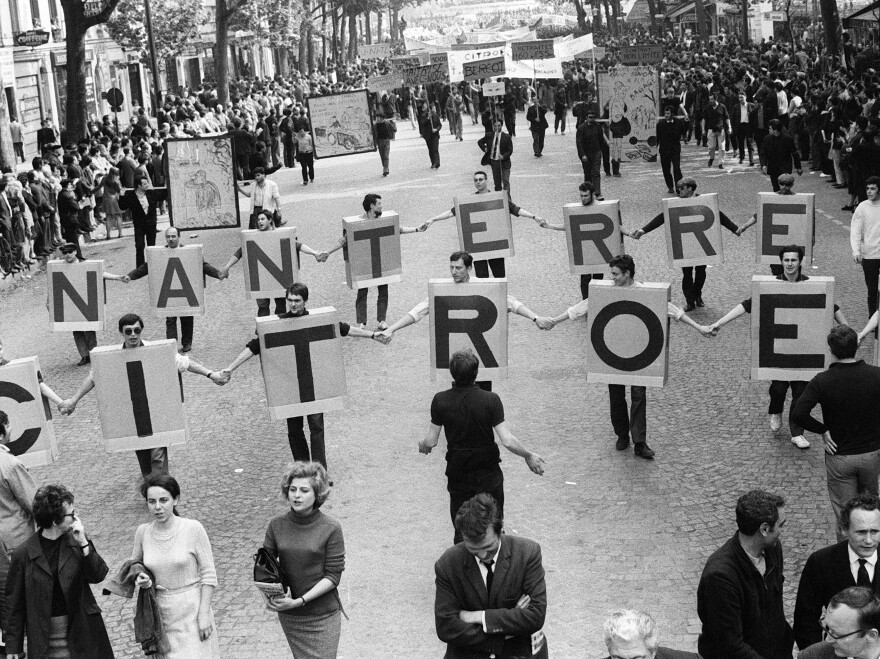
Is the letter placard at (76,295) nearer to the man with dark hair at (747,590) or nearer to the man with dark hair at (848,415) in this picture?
the man with dark hair at (848,415)

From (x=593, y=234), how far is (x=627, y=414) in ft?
14.2

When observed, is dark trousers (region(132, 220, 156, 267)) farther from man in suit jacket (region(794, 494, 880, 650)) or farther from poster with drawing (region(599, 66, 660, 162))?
man in suit jacket (region(794, 494, 880, 650))

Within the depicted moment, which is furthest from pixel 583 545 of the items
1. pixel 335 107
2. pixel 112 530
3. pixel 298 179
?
pixel 298 179

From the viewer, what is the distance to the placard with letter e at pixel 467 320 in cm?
1095

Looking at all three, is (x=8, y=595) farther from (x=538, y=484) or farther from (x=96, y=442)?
(x=96, y=442)

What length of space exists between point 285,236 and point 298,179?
65.3ft

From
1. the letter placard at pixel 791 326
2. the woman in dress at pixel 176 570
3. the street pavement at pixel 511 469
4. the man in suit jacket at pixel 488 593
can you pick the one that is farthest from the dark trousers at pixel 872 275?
the woman in dress at pixel 176 570

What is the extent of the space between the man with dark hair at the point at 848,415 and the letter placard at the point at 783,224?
21.4 feet

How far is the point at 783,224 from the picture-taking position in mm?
14664

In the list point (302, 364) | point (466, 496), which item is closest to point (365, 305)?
point (302, 364)

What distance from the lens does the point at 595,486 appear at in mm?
10367

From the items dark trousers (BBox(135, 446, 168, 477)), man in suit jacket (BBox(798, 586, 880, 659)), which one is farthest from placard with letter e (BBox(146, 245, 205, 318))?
man in suit jacket (BBox(798, 586, 880, 659))

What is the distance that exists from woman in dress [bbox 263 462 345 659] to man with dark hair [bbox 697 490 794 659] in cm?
190

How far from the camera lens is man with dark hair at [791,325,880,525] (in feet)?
26.4
